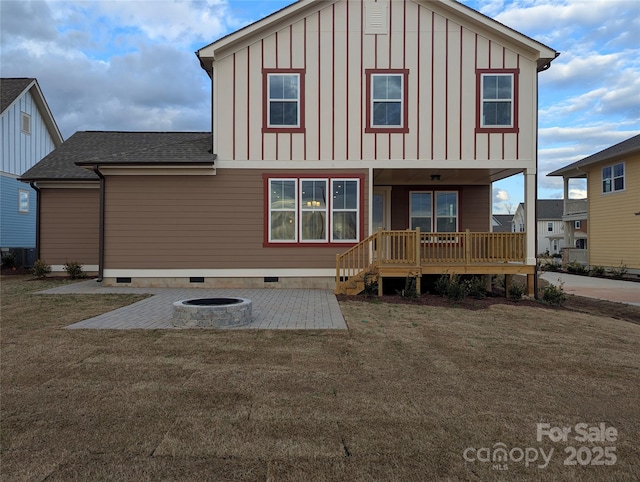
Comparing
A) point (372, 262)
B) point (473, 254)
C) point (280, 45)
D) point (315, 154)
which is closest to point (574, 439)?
point (372, 262)

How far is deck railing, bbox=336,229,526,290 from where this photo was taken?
35.2ft

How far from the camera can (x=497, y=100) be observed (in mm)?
11930

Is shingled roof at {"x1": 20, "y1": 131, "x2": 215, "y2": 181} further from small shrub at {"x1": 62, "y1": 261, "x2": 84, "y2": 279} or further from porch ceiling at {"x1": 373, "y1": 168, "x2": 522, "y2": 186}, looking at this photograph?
porch ceiling at {"x1": 373, "y1": 168, "x2": 522, "y2": 186}

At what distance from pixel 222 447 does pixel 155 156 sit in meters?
10.4

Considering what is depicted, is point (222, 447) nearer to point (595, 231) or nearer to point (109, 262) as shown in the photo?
point (109, 262)

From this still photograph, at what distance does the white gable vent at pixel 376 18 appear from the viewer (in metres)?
11.9

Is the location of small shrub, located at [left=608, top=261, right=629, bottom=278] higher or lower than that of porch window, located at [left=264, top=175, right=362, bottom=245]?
lower

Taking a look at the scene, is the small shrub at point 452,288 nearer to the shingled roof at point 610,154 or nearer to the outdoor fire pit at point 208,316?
the outdoor fire pit at point 208,316

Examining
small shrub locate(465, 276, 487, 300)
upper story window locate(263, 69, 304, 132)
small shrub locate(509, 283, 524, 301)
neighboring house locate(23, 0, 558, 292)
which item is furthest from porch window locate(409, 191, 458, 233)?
upper story window locate(263, 69, 304, 132)

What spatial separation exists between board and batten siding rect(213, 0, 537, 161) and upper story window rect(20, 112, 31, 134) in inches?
621

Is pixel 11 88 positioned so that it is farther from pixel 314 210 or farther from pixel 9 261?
pixel 314 210

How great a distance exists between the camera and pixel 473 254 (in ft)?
39.0

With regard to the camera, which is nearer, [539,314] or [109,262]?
[539,314]

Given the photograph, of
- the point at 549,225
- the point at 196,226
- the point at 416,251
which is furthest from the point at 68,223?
the point at 549,225
